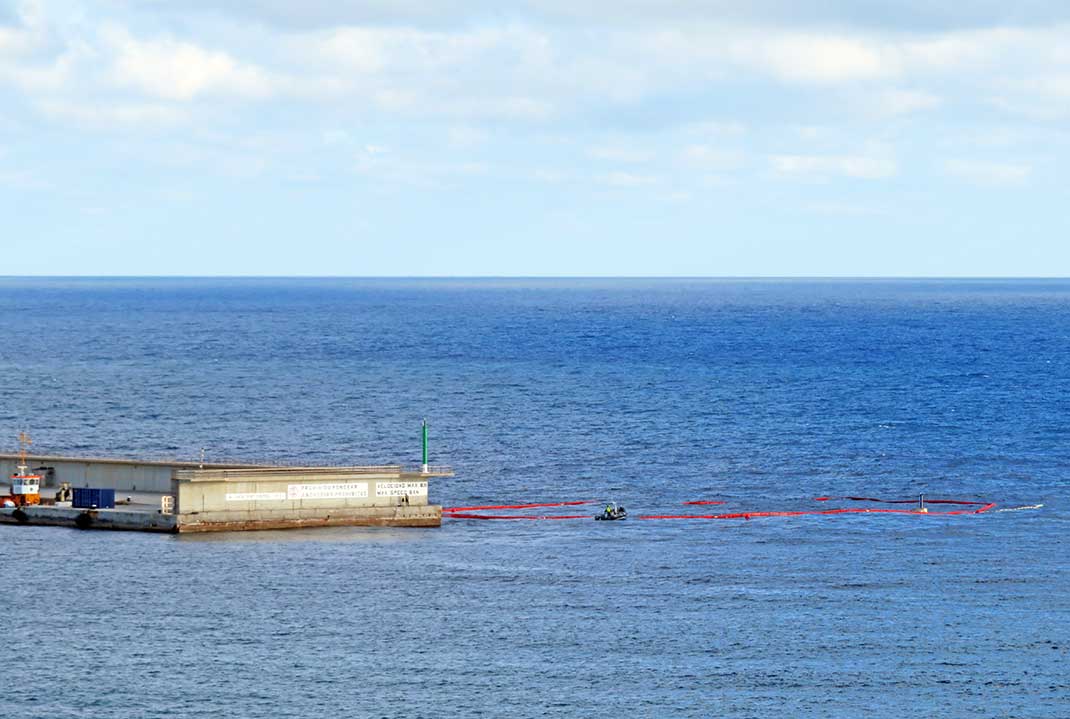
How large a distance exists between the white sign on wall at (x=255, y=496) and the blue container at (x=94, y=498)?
775cm

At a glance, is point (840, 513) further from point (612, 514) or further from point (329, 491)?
point (329, 491)

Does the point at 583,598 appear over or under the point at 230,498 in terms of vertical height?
under

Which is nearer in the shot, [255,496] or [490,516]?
[255,496]

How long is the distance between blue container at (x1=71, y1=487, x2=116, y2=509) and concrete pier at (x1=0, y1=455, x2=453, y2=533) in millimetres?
702

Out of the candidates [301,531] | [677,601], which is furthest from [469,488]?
A: [677,601]

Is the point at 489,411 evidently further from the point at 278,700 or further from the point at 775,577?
the point at 278,700

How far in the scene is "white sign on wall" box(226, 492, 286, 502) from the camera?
95375 mm

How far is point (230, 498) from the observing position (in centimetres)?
9531

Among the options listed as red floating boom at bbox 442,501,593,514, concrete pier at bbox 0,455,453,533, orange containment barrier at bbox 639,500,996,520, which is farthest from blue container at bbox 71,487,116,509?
orange containment barrier at bbox 639,500,996,520

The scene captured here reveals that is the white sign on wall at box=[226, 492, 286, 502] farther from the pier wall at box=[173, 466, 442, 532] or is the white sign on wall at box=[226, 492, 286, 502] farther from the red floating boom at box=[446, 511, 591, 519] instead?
the red floating boom at box=[446, 511, 591, 519]

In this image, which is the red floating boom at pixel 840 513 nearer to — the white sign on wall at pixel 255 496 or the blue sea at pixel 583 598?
the blue sea at pixel 583 598

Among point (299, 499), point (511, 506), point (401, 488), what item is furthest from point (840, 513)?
point (299, 499)

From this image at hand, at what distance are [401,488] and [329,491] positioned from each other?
4587 millimetres

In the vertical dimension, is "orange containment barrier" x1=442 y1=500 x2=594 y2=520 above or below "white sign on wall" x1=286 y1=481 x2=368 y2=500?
below
